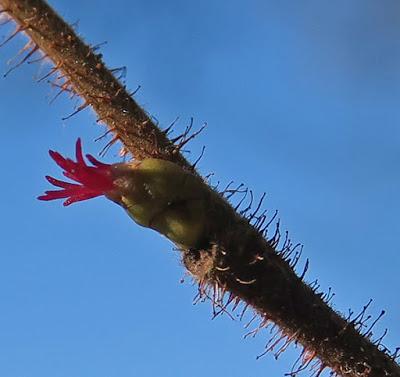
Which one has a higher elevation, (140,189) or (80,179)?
(140,189)

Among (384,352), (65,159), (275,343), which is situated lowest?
(65,159)

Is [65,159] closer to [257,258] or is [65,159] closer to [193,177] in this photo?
[193,177]

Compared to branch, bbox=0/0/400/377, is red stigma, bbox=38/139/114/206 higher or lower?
lower

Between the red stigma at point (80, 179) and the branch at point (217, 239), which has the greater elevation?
the branch at point (217, 239)

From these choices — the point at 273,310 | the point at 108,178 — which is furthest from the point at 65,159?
the point at 273,310
